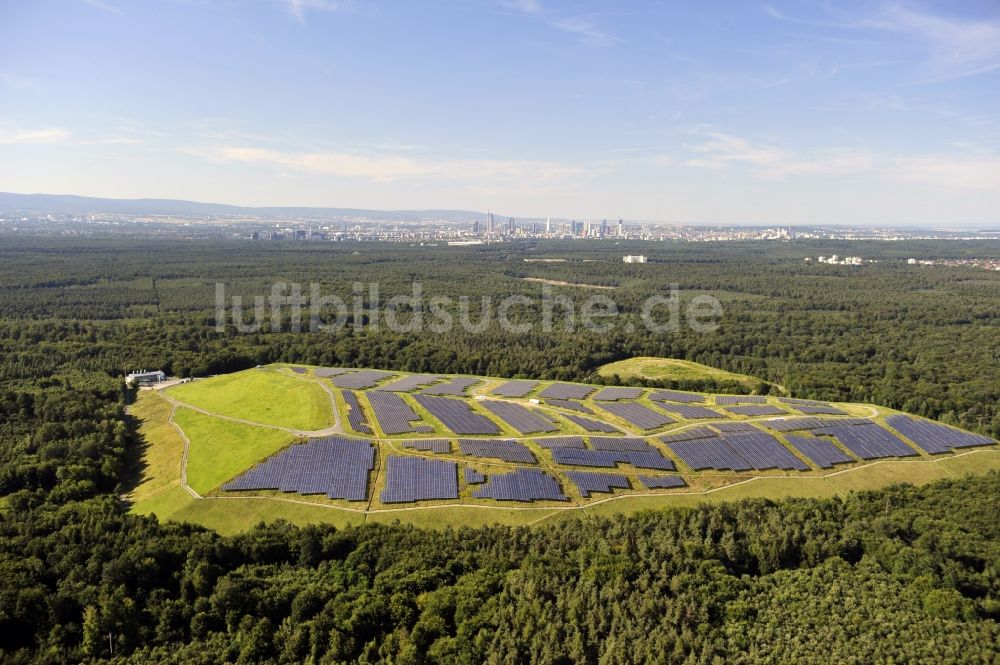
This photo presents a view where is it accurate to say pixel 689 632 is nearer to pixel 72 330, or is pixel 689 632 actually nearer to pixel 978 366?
pixel 978 366

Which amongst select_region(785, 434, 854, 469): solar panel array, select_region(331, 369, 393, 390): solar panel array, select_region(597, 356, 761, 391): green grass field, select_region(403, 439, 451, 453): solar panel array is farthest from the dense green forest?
select_region(597, 356, 761, 391): green grass field

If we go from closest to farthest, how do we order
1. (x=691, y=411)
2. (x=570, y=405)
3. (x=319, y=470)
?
1. (x=319, y=470)
2. (x=691, y=411)
3. (x=570, y=405)

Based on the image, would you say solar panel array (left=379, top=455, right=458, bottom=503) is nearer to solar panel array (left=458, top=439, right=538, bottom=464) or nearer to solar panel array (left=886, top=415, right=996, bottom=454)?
solar panel array (left=458, top=439, right=538, bottom=464)

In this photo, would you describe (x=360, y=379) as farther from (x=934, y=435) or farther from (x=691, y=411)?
(x=934, y=435)

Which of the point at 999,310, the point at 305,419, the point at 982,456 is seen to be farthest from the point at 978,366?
the point at 305,419

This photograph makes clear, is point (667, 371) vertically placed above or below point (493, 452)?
above

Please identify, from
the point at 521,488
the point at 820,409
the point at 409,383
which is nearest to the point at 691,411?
the point at 820,409
